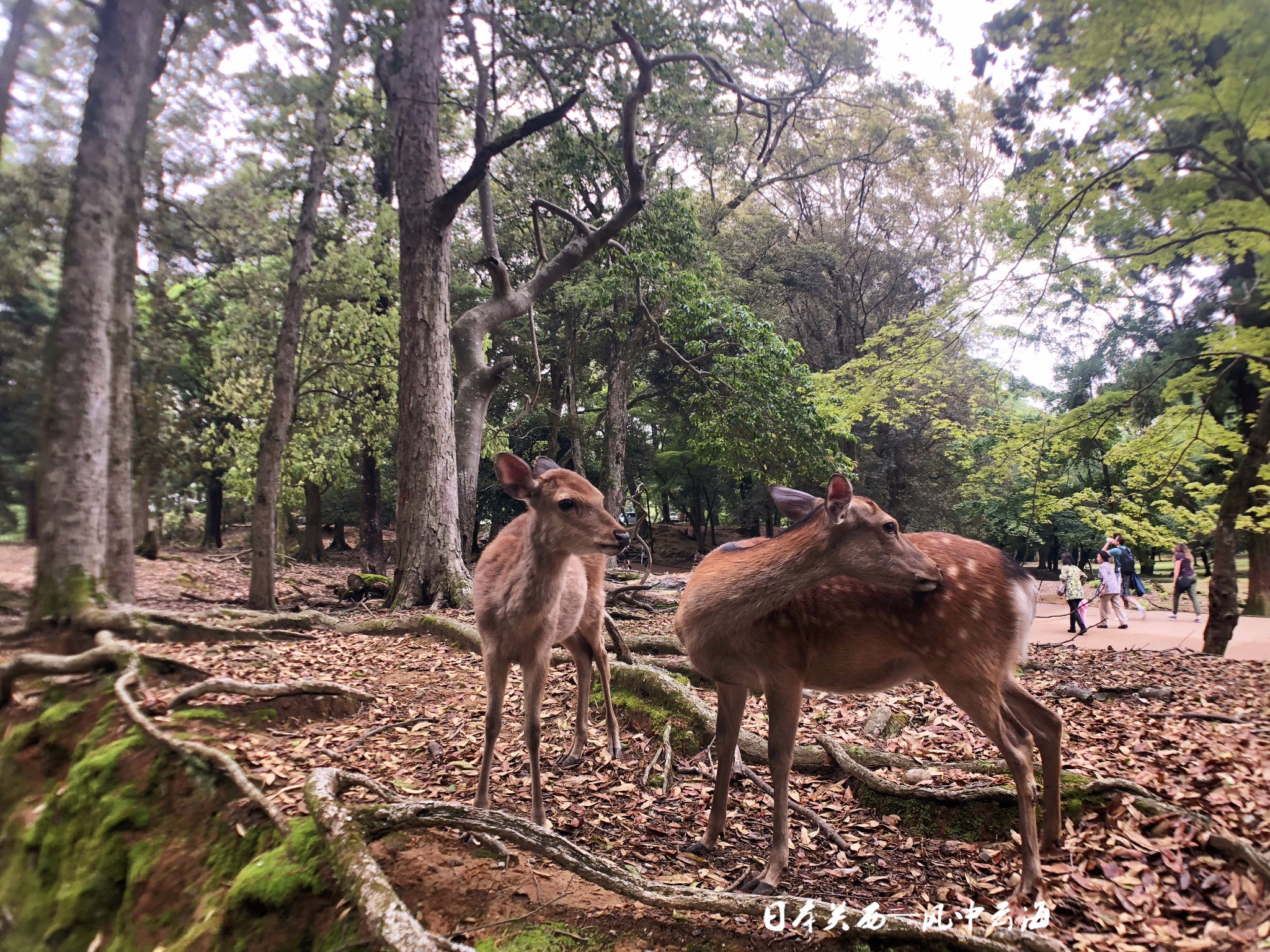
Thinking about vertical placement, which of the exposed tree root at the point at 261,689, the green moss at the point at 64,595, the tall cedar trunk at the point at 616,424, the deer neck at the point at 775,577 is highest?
the tall cedar trunk at the point at 616,424

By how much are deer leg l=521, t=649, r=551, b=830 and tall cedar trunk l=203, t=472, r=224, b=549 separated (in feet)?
71.7

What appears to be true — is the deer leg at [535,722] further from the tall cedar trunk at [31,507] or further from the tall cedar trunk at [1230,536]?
the tall cedar trunk at [1230,536]

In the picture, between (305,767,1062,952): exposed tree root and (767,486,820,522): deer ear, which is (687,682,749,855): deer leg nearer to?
(305,767,1062,952): exposed tree root

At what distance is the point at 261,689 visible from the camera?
13.6 feet

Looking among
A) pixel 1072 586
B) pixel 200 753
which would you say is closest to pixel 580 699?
pixel 200 753

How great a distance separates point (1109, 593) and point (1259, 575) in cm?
202

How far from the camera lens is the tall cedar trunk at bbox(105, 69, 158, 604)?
6746 mm

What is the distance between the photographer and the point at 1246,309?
6406mm

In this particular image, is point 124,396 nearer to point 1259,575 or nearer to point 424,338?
point 424,338

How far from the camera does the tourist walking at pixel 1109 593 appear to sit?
10.5 metres

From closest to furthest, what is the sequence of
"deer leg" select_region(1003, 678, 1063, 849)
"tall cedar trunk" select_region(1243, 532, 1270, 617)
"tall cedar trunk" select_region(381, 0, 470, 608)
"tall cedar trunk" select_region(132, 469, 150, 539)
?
1. "deer leg" select_region(1003, 678, 1063, 849)
2. "tall cedar trunk" select_region(381, 0, 470, 608)
3. "tall cedar trunk" select_region(1243, 532, 1270, 617)
4. "tall cedar trunk" select_region(132, 469, 150, 539)

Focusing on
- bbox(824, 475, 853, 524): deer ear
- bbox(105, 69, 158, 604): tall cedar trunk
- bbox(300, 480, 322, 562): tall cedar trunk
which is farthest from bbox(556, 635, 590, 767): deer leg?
bbox(300, 480, 322, 562): tall cedar trunk

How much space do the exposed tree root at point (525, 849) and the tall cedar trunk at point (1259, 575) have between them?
36.3 ft

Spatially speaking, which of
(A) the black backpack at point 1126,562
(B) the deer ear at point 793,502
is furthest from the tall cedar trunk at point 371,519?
(A) the black backpack at point 1126,562
